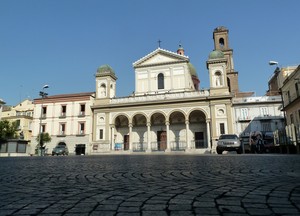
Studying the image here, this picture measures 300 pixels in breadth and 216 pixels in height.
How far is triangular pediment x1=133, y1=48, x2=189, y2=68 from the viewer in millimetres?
39688

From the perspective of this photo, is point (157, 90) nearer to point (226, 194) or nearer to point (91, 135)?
point (91, 135)

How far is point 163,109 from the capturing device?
36156 millimetres

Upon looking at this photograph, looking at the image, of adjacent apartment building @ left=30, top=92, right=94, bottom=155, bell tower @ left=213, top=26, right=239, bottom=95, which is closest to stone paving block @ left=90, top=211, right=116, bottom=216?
adjacent apartment building @ left=30, top=92, right=94, bottom=155

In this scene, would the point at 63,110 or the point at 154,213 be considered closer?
the point at 154,213

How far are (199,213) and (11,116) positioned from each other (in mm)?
52834

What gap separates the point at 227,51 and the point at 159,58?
2094 centimetres

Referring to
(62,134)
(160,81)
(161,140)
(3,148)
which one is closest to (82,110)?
(62,134)

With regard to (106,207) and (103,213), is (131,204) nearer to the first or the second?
(106,207)

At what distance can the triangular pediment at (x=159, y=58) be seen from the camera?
39.7 m

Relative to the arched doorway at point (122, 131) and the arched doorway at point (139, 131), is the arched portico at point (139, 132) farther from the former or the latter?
the arched doorway at point (122, 131)

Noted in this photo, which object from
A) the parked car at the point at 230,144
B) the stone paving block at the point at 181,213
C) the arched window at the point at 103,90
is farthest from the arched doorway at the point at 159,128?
the stone paving block at the point at 181,213

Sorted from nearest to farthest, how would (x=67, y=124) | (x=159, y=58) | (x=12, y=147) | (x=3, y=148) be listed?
(x=3, y=148)
(x=12, y=147)
(x=159, y=58)
(x=67, y=124)

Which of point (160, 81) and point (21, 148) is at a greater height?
point (160, 81)

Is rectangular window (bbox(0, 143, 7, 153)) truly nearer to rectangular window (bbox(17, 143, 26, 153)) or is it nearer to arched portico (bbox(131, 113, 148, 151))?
rectangular window (bbox(17, 143, 26, 153))
